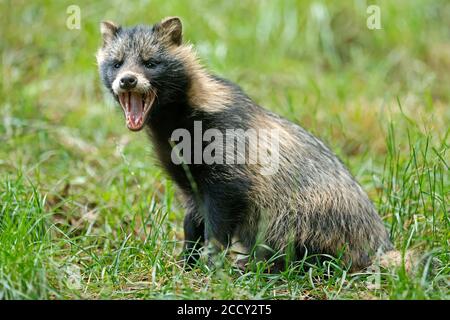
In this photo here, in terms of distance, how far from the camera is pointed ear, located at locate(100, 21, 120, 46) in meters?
6.31

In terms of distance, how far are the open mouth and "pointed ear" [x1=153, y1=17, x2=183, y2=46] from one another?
0.54 meters

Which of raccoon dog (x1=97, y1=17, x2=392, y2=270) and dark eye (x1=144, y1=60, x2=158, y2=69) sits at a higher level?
dark eye (x1=144, y1=60, x2=158, y2=69)

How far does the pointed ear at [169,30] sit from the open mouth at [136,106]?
0.54 metres

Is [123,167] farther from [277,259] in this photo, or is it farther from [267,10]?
[267,10]

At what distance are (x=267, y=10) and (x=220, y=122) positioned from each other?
585cm

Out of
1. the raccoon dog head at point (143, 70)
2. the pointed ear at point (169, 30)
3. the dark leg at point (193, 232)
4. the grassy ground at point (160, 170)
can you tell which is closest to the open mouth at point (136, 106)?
the raccoon dog head at point (143, 70)

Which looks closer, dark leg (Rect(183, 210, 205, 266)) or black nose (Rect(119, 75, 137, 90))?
black nose (Rect(119, 75, 137, 90))

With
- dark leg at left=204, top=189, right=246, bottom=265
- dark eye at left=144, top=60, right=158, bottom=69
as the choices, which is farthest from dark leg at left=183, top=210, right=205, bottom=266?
dark eye at left=144, top=60, right=158, bottom=69

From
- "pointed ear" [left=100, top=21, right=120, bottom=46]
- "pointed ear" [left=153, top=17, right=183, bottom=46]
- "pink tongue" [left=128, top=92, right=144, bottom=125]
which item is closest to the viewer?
"pink tongue" [left=128, top=92, right=144, bottom=125]

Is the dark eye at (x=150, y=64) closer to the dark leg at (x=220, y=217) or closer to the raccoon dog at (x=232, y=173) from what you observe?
the raccoon dog at (x=232, y=173)

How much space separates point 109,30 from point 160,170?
1514 millimetres

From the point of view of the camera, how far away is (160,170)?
7.25 m

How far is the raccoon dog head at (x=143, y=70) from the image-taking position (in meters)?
5.86

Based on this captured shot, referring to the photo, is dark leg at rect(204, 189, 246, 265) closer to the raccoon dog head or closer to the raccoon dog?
the raccoon dog
